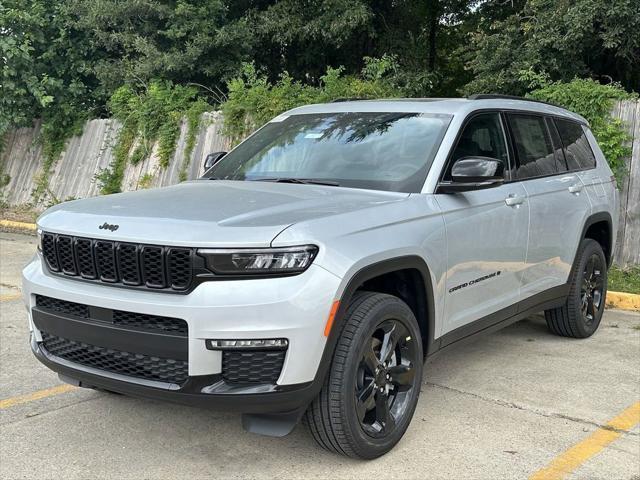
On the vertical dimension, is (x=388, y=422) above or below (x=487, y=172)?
below

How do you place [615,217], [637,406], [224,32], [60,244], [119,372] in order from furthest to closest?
[224,32], [615,217], [637,406], [60,244], [119,372]

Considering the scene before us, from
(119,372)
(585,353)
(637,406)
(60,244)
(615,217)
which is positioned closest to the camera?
(119,372)

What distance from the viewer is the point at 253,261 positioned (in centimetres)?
315

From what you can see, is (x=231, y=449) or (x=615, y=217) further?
(x=615, y=217)

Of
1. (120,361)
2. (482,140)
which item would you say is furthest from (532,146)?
(120,361)

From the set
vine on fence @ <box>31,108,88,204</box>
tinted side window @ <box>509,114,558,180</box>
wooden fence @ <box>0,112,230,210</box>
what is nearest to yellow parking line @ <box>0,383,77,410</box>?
tinted side window @ <box>509,114,558,180</box>

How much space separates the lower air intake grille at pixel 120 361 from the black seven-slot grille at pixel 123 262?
0.33 metres

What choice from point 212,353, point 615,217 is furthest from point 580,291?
point 212,353

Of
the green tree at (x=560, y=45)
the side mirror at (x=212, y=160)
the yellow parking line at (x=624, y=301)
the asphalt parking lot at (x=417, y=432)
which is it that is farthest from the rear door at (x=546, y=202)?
the green tree at (x=560, y=45)

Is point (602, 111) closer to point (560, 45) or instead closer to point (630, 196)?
point (630, 196)

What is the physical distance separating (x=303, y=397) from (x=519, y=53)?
9685mm

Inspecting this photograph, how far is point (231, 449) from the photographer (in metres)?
3.85

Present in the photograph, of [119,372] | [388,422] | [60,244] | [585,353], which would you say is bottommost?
[585,353]

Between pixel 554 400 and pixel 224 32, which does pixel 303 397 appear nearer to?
pixel 554 400
